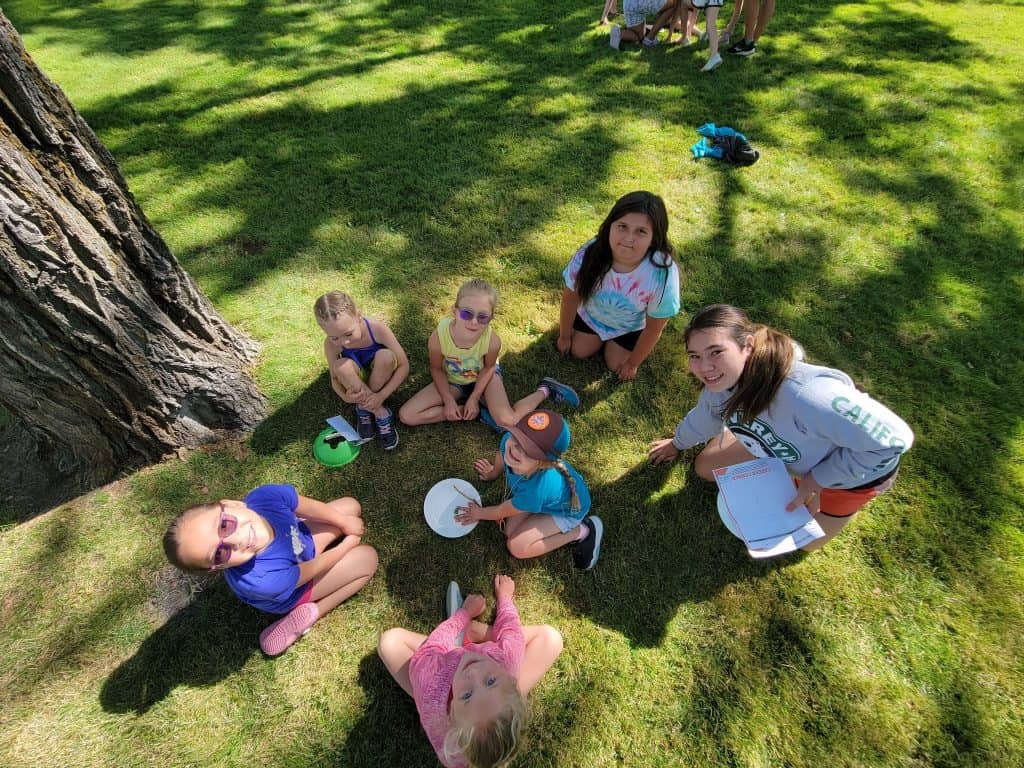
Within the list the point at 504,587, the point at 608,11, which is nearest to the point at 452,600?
the point at 504,587

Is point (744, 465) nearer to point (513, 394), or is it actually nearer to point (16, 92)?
point (513, 394)

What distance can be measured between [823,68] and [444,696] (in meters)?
8.15

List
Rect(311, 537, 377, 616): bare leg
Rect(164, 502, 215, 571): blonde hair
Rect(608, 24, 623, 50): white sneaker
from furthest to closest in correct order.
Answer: Rect(608, 24, 623, 50): white sneaker
Rect(311, 537, 377, 616): bare leg
Rect(164, 502, 215, 571): blonde hair

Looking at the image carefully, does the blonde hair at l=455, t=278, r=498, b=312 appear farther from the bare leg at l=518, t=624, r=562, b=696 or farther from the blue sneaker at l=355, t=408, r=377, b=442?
the bare leg at l=518, t=624, r=562, b=696

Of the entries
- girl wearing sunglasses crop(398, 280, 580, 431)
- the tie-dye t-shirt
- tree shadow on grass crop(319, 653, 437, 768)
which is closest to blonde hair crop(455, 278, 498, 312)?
girl wearing sunglasses crop(398, 280, 580, 431)

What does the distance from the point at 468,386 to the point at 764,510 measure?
74.9 inches

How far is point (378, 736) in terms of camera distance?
92.7 inches

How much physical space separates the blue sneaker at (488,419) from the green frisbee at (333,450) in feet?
2.80

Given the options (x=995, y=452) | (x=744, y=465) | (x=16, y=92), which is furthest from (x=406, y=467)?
(x=995, y=452)

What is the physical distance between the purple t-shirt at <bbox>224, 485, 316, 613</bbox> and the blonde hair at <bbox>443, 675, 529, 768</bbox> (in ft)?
3.47

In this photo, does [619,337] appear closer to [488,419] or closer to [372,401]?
[488,419]

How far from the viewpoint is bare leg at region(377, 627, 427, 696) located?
7.79ft

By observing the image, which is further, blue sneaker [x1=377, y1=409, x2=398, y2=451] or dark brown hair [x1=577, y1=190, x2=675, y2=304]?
Result: blue sneaker [x1=377, y1=409, x2=398, y2=451]

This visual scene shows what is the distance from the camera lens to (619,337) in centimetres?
349
